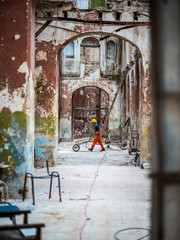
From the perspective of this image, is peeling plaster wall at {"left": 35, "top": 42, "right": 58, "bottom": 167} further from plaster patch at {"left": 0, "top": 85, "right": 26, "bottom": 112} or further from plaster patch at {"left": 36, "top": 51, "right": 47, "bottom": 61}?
plaster patch at {"left": 0, "top": 85, "right": 26, "bottom": 112}

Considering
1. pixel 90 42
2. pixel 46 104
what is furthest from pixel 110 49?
pixel 46 104

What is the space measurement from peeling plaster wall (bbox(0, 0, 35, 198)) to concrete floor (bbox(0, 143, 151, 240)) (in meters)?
0.74

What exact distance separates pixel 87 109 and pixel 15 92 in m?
21.7

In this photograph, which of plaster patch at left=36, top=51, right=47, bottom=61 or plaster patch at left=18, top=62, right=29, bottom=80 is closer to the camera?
plaster patch at left=18, top=62, right=29, bottom=80

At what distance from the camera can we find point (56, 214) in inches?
221

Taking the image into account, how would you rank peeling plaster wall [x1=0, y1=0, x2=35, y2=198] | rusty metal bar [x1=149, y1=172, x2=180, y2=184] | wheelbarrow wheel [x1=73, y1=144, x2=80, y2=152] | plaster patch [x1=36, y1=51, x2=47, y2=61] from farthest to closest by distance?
wheelbarrow wheel [x1=73, y1=144, x2=80, y2=152]
plaster patch [x1=36, y1=51, x2=47, y2=61]
peeling plaster wall [x1=0, y1=0, x2=35, y2=198]
rusty metal bar [x1=149, y1=172, x2=180, y2=184]

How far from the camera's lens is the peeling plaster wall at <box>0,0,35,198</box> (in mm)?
6645

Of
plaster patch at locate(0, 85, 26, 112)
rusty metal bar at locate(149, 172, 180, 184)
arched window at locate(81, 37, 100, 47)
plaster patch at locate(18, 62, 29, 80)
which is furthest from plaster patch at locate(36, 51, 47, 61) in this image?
arched window at locate(81, 37, 100, 47)

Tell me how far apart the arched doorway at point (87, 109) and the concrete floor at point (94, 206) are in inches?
699

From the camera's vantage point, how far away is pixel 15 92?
668 centimetres

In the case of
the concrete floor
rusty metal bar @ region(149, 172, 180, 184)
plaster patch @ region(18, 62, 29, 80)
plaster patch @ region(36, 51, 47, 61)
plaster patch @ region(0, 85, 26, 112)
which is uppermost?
plaster patch @ region(36, 51, 47, 61)

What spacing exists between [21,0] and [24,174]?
3.40 meters

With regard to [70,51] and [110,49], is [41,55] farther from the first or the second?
[110,49]

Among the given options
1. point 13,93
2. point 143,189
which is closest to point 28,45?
point 13,93
